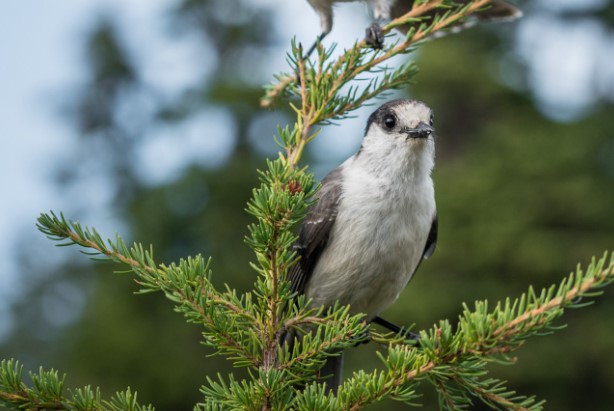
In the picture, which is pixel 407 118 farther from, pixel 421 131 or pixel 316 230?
pixel 316 230

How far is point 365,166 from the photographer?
3.45m

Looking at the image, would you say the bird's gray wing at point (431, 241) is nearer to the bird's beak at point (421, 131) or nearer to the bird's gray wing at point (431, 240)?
the bird's gray wing at point (431, 240)

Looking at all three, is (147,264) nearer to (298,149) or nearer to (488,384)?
(298,149)

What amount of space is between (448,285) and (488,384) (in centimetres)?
1178

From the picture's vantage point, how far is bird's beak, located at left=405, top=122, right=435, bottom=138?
10.3ft

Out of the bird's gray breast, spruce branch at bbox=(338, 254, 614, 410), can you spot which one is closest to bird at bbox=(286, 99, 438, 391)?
the bird's gray breast

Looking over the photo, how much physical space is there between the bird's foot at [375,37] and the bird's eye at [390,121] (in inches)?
14.8

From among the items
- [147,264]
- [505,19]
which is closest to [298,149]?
[147,264]

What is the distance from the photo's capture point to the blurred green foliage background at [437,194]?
13.7m

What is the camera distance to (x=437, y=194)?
1512cm

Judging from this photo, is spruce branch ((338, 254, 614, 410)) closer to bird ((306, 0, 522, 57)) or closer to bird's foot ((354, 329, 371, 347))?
bird's foot ((354, 329, 371, 347))

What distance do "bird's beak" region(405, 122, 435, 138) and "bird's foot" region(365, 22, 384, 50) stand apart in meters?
0.39

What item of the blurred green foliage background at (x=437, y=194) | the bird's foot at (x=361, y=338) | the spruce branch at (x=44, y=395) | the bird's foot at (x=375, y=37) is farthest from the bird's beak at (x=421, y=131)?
the blurred green foliage background at (x=437, y=194)

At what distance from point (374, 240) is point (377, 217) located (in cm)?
10
